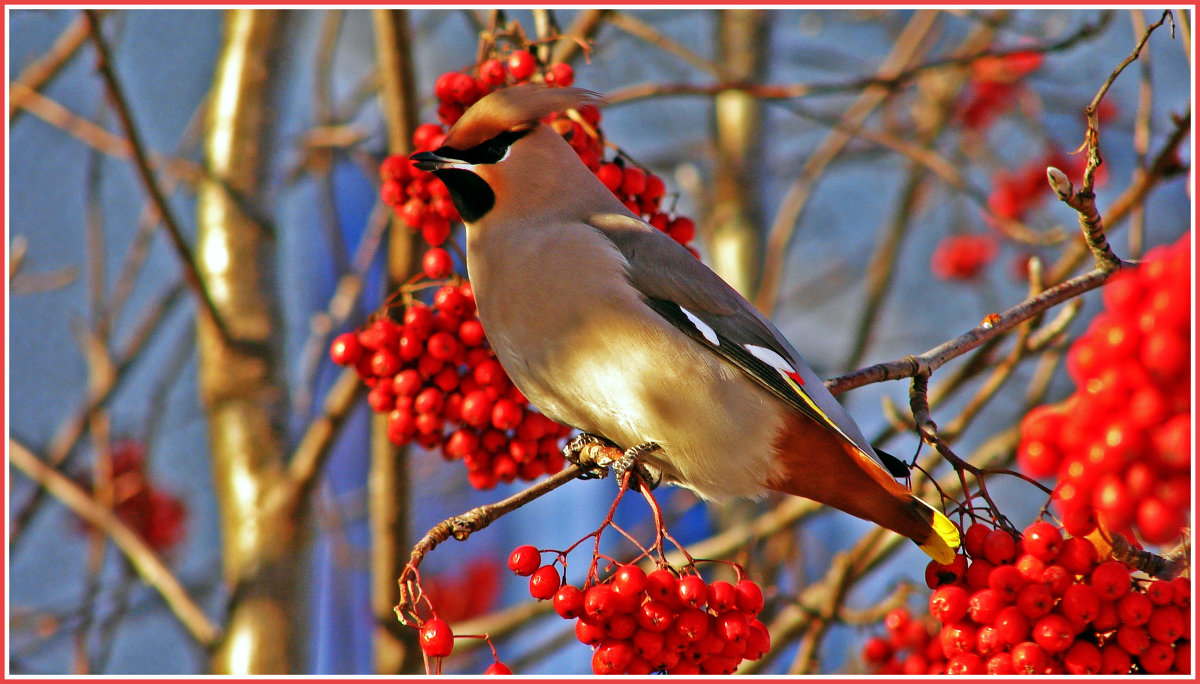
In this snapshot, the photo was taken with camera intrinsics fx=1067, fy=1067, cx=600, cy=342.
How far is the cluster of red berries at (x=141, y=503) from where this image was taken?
11.9ft

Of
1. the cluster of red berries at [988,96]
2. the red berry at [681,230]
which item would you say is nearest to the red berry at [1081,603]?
the red berry at [681,230]

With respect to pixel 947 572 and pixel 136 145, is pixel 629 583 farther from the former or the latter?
pixel 136 145

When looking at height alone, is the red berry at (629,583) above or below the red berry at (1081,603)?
below

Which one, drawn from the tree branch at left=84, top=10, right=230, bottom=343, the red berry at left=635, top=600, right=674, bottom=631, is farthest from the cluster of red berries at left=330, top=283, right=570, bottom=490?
the tree branch at left=84, top=10, right=230, bottom=343

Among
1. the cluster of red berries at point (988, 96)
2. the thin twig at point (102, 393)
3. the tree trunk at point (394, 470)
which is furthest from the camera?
the cluster of red berries at point (988, 96)

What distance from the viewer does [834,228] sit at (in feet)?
18.4

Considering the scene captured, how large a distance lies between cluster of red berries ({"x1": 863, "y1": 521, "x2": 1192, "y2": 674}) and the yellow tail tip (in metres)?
0.12

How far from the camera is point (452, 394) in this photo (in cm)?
219

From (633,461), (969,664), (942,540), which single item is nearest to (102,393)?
(633,461)

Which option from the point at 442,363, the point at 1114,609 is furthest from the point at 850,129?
the point at 1114,609

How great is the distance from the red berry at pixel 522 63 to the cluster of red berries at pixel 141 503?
2.14 m

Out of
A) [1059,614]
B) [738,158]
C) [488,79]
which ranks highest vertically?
[738,158]

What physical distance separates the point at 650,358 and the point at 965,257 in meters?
3.03

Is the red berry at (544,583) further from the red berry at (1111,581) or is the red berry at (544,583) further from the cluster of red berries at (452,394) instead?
the red berry at (1111,581)
